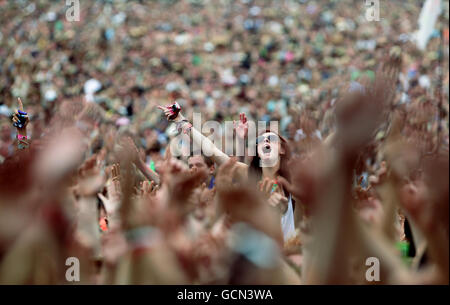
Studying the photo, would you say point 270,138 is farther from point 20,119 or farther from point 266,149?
point 20,119

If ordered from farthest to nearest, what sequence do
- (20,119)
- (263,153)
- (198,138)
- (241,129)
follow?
(241,129) < (263,153) < (20,119) < (198,138)

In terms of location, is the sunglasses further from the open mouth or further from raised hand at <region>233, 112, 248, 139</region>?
raised hand at <region>233, 112, 248, 139</region>

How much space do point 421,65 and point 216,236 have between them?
7188 millimetres

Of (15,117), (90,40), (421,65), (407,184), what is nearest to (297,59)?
(421,65)

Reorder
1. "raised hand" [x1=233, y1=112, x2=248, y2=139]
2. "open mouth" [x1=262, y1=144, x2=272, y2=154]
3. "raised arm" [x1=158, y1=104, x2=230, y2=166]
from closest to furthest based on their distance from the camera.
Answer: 1. "raised arm" [x1=158, y1=104, x2=230, y2=166]
2. "open mouth" [x1=262, y1=144, x2=272, y2=154]
3. "raised hand" [x1=233, y1=112, x2=248, y2=139]

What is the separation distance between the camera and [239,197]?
3.28ft

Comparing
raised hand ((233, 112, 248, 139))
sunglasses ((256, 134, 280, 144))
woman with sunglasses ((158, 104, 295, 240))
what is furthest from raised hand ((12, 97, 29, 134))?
sunglasses ((256, 134, 280, 144))

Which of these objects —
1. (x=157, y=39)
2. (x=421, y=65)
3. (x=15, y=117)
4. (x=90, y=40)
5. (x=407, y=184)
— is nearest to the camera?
(x=407, y=184)

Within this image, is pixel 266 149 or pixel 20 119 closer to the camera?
pixel 20 119

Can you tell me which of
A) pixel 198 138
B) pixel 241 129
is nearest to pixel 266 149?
pixel 241 129

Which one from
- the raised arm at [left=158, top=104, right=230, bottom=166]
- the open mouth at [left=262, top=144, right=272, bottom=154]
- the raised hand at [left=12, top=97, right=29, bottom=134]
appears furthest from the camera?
the open mouth at [left=262, top=144, right=272, bottom=154]
